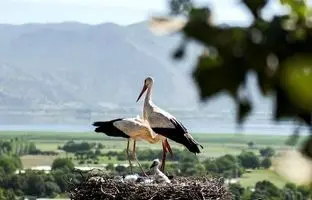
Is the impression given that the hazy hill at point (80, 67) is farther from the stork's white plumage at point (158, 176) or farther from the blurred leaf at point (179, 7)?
the blurred leaf at point (179, 7)

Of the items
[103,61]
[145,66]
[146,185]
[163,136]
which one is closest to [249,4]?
[146,185]

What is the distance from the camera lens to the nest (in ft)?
16.2

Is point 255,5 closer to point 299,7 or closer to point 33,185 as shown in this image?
point 299,7

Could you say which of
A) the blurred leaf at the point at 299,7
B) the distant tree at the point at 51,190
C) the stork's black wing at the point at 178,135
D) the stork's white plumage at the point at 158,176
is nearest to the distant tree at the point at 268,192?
the distant tree at the point at 51,190

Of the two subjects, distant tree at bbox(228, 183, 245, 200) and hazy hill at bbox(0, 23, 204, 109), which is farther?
hazy hill at bbox(0, 23, 204, 109)

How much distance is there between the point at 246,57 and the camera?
58 centimetres

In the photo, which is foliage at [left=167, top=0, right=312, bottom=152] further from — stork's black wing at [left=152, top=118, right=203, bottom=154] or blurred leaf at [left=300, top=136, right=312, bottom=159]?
stork's black wing at [left=152, top=118, right=203, bottom=154]

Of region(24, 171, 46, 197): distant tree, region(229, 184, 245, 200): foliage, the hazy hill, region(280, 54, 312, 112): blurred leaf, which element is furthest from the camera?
the hazy hill

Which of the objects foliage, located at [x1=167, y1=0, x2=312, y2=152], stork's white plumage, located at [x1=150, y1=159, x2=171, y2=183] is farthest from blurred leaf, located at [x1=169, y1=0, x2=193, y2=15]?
stork's white plumage, located at [x1=150, y1=159, x2=171, y2=183]

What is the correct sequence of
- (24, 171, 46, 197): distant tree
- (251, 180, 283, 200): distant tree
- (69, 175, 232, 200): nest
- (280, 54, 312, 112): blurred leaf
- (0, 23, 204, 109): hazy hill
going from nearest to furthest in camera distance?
(280, 54, 312, 112): blurred leaf → (69, 175, 232, 200): nest → (251, 180, 283, 200): distant tree → (24, 171, 46, 197): distant tree → (0, 23, 204, 109): hazy hill

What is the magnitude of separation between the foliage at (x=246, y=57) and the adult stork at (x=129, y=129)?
16.7ft

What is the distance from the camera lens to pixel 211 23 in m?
0.59

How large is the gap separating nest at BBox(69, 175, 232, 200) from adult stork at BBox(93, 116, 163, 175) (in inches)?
18.0

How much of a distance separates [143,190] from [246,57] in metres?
4.42
